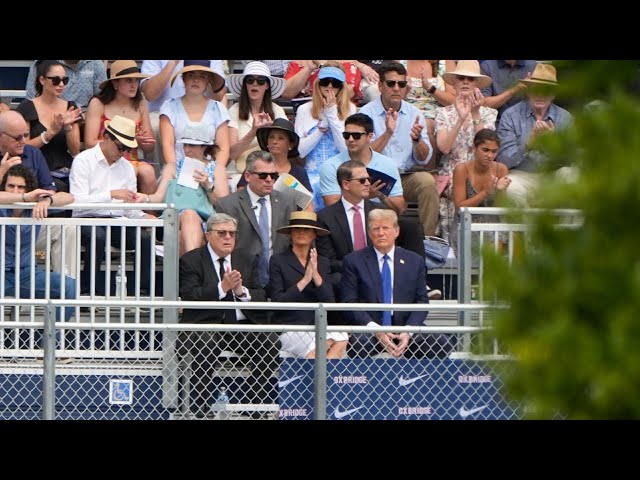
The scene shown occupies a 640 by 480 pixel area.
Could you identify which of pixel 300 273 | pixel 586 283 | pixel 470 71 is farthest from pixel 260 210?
pixel 586 283

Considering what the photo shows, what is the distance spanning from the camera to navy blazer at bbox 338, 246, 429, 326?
8359mm

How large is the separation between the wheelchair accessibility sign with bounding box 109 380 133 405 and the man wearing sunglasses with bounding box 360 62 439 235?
319 cm

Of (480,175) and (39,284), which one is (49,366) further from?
(480,175)

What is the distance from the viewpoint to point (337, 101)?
9.75m

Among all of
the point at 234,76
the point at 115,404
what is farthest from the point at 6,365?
the point at 234,76

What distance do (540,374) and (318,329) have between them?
16.0ft

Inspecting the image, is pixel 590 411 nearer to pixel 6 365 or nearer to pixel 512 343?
pixel 512 343

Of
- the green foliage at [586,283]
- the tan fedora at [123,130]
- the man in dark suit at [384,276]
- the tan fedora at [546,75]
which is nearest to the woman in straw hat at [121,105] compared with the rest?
the tan fedora at [123,130]

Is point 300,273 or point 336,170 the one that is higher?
point 336,170

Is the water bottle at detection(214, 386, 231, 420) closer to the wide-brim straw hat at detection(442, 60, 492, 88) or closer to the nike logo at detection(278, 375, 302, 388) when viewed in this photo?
the nike logo at detection(278, 375, 302, 388)

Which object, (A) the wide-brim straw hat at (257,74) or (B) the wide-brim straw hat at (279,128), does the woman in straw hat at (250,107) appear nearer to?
(A) the wide-brim straw hat at (257,74)

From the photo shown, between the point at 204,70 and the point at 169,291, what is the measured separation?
7.80 ft

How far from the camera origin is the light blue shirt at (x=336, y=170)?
9320mm

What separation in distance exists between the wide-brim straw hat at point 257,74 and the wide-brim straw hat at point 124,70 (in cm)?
77
